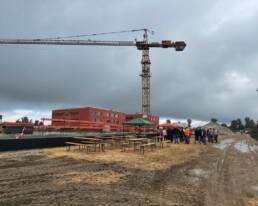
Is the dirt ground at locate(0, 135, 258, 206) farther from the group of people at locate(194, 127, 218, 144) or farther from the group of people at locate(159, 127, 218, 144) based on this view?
the group of people at locate(194, 127, 218, 144)

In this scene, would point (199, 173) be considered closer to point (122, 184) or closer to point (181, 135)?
point (122, 184)

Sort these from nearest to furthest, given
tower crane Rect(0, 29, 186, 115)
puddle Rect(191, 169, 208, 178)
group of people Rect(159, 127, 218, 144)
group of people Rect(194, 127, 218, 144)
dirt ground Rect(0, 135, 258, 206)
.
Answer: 1. dirt ground Rect(0, 135, 258, 206)
2. puddle Rect(191, 169, 208, 178)
3. group of people Rect(159, 127, 218, 144)
4. group of people Rect(194, 127, 218, 144)
5. tower crane Rect(0, 29, 186, 115)

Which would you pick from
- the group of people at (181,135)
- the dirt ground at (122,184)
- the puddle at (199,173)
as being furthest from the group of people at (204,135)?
the puddle at (199,173)

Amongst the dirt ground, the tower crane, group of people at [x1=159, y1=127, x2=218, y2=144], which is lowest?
the dirt ground

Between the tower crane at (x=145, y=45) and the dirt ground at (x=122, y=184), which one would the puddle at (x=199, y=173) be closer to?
the dirt ground at (x=122, y=184)

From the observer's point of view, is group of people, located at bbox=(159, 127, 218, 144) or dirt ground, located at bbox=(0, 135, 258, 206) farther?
group of people, located at bbox=(159, 127, 218, 144)

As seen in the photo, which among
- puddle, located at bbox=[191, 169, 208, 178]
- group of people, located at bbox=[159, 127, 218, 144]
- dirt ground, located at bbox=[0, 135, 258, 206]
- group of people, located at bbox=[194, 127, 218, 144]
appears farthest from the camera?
group of people, located at bbox=[194, 127, 218, 144]

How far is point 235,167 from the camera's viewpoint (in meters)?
14.2

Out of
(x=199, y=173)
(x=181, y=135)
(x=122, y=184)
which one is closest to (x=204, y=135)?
(x=181, y=135)

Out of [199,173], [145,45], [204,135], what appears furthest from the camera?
[145,45]

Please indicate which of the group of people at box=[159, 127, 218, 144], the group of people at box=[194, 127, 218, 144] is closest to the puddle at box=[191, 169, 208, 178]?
the group of people at box=[159, 127, 218, 144]

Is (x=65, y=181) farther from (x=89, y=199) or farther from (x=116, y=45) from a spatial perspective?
(x=116, y=45)

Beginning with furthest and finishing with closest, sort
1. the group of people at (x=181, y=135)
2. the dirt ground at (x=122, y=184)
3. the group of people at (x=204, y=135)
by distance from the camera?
the group of people at (x=204, y=135) < the group of people at (x=181, y=135) < the dirt ground at (x=122, y=184)

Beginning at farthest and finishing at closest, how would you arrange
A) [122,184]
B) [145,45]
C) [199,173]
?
[145,45] < [199,173] < [122,184]
